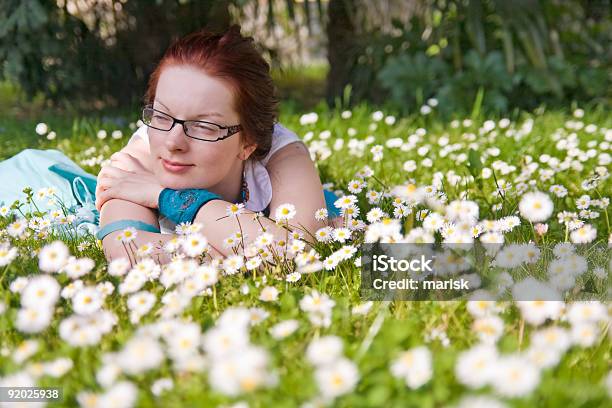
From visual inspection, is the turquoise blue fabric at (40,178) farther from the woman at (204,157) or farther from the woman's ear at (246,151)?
the woman's ear at (246,151)

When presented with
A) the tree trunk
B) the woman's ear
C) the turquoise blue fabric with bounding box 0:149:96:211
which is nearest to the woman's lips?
the woman's ear

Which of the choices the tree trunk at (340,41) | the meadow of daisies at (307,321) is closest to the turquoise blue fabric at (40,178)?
the meadow of daisies at (307,321)

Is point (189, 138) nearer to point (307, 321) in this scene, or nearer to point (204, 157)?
point (204, 157)

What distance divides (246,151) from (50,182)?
948 millimetres

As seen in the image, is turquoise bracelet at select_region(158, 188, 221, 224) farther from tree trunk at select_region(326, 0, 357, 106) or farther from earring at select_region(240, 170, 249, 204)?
tree trunk at select_region(326, 0, 357, 106)

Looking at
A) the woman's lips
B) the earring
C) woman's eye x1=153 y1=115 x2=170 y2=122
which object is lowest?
the earring

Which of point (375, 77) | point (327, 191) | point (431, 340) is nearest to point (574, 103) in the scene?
point (375, 77)

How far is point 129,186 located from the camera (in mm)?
2262

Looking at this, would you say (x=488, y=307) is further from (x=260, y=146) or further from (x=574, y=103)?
(x=574, y=103)

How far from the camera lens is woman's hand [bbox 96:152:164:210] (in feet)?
7.30

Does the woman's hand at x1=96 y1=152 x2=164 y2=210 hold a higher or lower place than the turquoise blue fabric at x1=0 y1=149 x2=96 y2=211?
higher

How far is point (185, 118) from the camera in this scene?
2.08 metres

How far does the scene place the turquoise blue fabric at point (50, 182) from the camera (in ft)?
8.73

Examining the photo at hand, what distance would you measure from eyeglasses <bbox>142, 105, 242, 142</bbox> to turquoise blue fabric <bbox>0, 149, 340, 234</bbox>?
0.60 m
